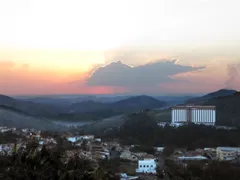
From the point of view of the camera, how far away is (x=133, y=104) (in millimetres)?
91688

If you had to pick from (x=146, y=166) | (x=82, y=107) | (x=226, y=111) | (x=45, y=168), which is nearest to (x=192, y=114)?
(x=226, y=111)

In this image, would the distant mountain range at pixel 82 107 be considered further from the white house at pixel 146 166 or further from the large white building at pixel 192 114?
the white house at pixel 146 166

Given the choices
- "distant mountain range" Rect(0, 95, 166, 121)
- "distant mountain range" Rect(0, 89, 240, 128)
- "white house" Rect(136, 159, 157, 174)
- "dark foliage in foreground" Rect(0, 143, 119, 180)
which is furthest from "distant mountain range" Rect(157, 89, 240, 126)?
"dark foliage in foreground" Rect(0, 143, 119, 180)

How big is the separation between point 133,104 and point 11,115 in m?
42.1

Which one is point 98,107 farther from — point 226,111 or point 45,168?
point 45,168

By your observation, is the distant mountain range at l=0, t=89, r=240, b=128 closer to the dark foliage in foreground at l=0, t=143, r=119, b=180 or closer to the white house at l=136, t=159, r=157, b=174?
the white house at l=136, t=159, r=157, b=174

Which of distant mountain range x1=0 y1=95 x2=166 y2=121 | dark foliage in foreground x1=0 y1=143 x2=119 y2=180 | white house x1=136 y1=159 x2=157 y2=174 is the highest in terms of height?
dark foliage in foreground x1=0 y1=143 x2=119 y2=180

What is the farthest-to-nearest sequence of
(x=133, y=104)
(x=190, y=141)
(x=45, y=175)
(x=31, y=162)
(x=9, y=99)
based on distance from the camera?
(x=133, y=104)
(x=9, y=99)
(x=190, y=141)
(x=31, y=162)
(x=45, y=175)

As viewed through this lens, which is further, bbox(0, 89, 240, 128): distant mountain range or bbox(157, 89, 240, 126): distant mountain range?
bbox(0, 89, 240, 128): distant mountain range

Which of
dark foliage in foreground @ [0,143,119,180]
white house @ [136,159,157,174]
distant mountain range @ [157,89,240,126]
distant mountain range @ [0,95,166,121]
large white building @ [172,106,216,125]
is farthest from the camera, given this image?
distant mountain range @ [0,95,166,121]

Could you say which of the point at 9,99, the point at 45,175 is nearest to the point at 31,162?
the point at 45,175

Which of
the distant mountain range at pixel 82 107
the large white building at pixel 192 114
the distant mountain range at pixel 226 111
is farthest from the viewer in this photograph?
the distant mountain range at pixel 82 107

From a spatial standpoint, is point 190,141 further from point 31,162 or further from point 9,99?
point 9,99

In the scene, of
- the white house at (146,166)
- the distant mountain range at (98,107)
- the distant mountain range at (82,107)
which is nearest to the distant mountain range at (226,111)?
the distant mountain range at (98,107)
